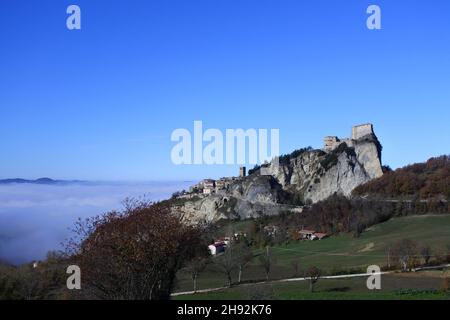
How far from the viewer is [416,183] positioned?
116 m

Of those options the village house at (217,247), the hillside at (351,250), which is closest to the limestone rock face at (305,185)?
the hillside at (351,250)

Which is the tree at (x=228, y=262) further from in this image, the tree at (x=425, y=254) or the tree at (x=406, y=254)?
the tree at (x=425, y=254)

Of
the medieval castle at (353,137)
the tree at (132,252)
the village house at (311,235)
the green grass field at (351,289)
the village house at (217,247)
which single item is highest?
the medieval castle at (353,137)

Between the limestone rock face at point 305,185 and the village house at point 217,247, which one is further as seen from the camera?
the limestone rock face at point 305,185

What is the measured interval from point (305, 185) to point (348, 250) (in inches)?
3554

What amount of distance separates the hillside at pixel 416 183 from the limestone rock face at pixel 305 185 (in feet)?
59.5

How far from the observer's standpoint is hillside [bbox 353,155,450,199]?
108 meters

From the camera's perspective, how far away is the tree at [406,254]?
2290 inches

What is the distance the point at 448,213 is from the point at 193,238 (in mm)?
82549

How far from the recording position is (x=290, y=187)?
17725 centimetres

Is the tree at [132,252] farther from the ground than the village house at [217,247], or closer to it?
farther from the ground

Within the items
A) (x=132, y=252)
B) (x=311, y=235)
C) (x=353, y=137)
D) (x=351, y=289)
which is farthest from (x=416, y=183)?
(x=132, y=252)
